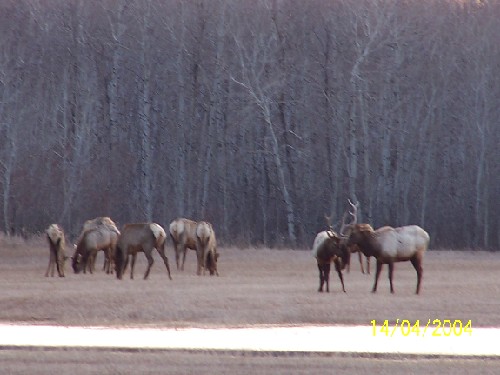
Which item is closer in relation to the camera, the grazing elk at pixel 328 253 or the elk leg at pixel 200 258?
the grazing elk at pixel 328 253

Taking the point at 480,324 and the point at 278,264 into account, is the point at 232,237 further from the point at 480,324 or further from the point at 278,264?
the point at 480,324

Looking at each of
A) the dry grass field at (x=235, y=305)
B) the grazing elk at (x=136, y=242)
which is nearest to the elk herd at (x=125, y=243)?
the grazing elk at (x=136, y=242)

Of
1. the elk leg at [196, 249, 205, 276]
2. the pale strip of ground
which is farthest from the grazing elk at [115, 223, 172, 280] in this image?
the pale strip of ground

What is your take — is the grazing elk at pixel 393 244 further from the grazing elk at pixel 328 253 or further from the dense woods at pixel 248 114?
the dense woods at pixel 248 114

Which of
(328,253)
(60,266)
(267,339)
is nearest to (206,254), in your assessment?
(60,266)

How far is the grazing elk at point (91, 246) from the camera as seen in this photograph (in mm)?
34312

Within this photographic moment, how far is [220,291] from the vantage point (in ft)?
88.3

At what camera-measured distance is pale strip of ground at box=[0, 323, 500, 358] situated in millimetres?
16906

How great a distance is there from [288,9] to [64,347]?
45.8 metres

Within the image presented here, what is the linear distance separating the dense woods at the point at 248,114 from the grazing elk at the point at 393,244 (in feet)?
93.4

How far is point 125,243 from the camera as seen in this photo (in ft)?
105

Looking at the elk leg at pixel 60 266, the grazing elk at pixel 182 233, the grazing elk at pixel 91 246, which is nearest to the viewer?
the elk leg at pixel 60 266

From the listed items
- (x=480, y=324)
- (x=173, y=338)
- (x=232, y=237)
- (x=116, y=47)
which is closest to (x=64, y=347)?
(x=173, y=338)
